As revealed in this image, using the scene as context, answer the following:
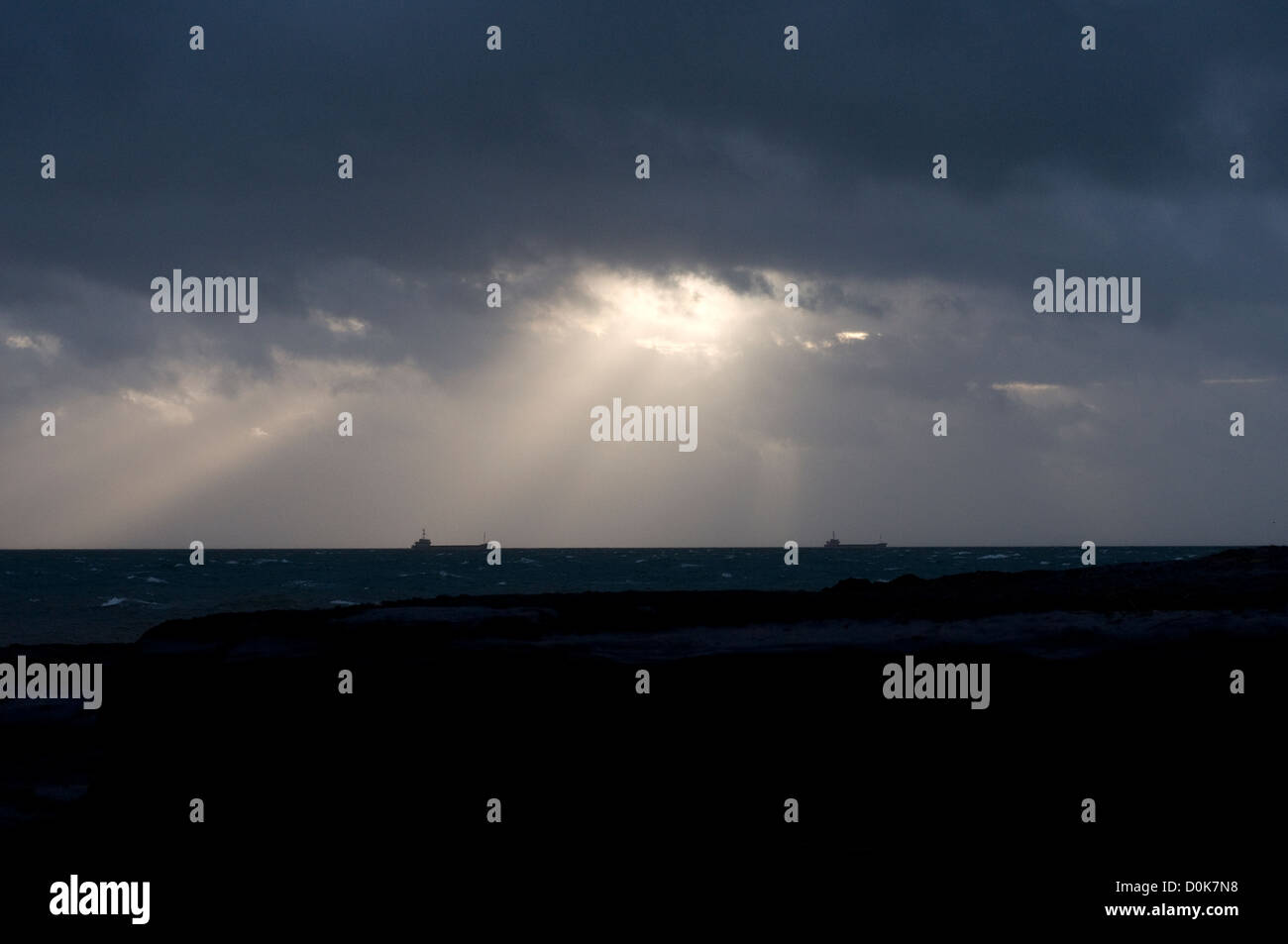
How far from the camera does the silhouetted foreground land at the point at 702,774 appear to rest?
3629 millimetres

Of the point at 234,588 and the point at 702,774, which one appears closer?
the point at 702,774

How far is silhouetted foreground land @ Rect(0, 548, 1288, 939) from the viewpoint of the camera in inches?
143

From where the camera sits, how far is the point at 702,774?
3.80m

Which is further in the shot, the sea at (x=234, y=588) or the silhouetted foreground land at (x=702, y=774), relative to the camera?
the sea at (x=234, y=588)

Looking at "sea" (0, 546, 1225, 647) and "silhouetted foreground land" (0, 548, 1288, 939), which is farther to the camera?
"sea" (0, 546, 1225, 647)

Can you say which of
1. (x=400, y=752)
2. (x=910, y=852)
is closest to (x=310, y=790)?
(x=400, y=752)
